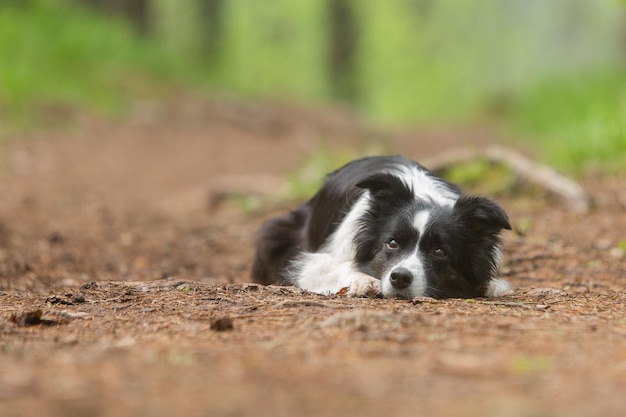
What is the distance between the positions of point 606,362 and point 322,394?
1.16 metres

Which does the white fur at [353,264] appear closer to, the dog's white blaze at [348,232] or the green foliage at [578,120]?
the dog's white blaze at [348,232]

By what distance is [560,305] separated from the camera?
15.9 feet

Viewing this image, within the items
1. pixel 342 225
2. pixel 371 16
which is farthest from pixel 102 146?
pixel 371 16

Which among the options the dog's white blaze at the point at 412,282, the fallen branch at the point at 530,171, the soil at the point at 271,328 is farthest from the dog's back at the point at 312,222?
the fallen branch at the point at 530,171

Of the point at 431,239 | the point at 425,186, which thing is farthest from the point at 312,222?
the point at 431,239

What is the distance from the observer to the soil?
2.75m

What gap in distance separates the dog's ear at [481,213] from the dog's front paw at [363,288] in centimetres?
77

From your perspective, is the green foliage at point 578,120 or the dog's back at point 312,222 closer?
the dog's back at point 312,222

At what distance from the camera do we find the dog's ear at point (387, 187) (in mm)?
5680

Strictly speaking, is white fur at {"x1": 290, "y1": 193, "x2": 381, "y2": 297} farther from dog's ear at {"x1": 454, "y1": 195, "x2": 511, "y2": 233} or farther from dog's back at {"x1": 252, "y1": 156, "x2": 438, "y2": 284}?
dog's ear at {"x1": 454, "y1": 195, "x2": 511, "y2": 233}

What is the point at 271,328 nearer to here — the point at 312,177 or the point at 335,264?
the point at 335,264

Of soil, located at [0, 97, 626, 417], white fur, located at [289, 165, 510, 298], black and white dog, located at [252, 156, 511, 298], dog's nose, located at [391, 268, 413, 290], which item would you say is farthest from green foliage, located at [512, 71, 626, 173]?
dog's nose, located at [391, 268, 413, 290]

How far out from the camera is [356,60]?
36.2 m

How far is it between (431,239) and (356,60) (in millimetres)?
31314
